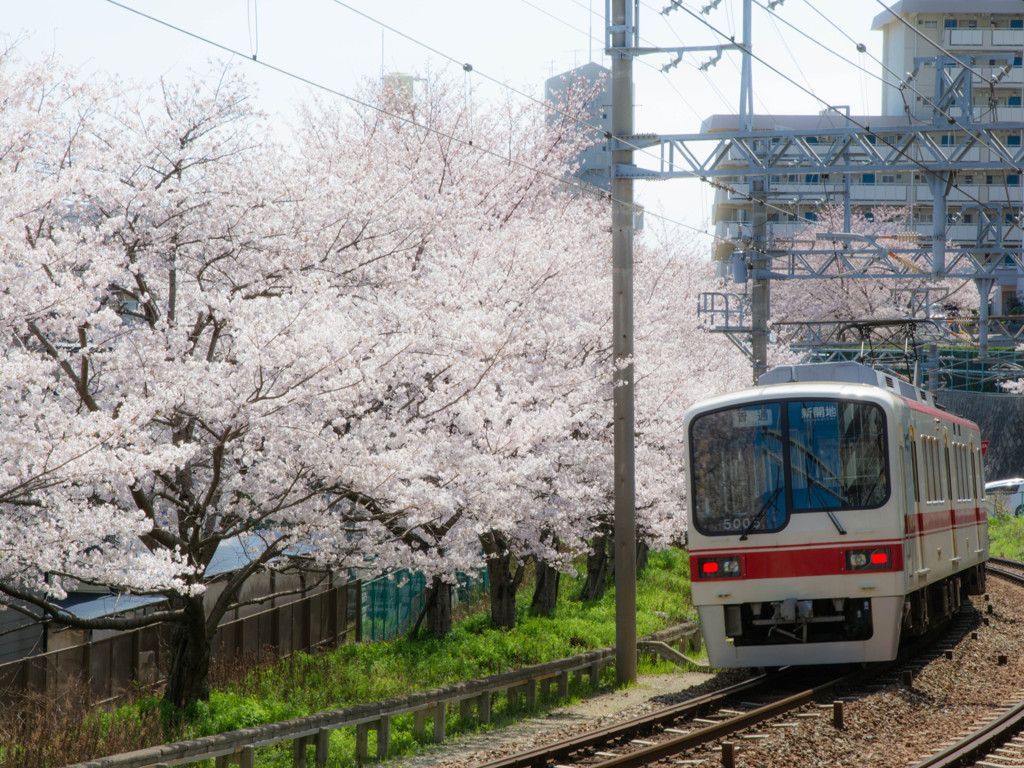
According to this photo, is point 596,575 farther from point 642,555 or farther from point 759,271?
point 759,271

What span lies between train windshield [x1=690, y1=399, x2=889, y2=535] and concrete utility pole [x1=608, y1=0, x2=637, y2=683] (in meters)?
1.48

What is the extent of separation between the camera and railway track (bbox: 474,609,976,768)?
740cm

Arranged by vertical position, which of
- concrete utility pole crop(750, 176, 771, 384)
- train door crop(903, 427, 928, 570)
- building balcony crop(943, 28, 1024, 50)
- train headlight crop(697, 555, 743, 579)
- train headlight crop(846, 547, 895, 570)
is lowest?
train headlight crop(697, 555, 743, 579)

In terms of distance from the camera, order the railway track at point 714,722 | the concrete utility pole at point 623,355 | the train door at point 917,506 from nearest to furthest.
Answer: the railway track at point 714,722 → the train door at point 917,506 → the concrete utility pole at point 623,355

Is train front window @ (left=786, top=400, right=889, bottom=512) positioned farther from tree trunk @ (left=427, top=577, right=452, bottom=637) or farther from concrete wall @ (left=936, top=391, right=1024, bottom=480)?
concrete wall @ (left=936, top=391, right=1024, bottom=480)

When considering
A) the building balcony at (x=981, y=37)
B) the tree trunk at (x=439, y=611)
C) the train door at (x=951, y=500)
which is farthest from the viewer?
the building balcony at (x=981, y=37)

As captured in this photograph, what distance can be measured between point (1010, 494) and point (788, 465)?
102ft

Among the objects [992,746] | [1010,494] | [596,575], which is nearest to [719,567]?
[992,746]

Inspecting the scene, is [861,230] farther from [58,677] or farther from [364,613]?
[58,677]

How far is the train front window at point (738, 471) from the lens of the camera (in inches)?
394

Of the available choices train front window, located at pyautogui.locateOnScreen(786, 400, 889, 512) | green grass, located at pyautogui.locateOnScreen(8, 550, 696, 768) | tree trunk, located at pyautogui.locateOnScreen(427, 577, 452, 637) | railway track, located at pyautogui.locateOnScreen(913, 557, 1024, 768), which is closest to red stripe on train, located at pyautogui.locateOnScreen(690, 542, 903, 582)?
train front window, located at pyautogui.locateOnScreen(786, 400, 889, 512)

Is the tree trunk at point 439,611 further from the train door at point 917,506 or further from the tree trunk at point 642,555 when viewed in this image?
the tree trunk at point 642,555

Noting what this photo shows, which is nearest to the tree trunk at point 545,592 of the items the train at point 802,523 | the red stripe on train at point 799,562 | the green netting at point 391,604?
the green netting at point 391,604

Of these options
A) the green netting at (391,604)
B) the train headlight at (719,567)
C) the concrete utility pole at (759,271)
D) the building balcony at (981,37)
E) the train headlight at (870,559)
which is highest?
the building balcony at (981,37)
